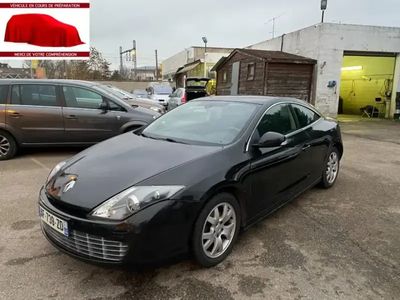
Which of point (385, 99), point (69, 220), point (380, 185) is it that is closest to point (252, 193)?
point (69, 220)

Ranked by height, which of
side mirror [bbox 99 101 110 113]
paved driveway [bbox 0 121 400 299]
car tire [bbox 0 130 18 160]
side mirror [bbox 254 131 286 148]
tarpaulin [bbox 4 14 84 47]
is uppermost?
tarpaulin [bbox 4 14 84 47]

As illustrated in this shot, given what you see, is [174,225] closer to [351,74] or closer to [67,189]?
[67,189]

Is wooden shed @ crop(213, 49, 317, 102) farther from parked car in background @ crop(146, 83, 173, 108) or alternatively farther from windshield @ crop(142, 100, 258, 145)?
windshield @ crop(142, 100, 258, 145)

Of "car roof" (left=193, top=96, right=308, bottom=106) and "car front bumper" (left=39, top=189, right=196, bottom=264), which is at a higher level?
"car roof" (left=193, top=96, right=308, bottom=106)

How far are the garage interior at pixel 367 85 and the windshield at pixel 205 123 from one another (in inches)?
574

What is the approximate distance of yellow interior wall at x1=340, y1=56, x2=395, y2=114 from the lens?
57.3 ft

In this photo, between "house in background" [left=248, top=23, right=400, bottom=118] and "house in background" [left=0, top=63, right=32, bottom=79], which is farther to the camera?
"house in background" [left=0, top=63, right=32, bottom=79]

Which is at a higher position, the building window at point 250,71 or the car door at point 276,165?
the building window at point 250,71

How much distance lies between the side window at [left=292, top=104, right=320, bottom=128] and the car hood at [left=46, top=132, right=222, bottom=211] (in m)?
1.66

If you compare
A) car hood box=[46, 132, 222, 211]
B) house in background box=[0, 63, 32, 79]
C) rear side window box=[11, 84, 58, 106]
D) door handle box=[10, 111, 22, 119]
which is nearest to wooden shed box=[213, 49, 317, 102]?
rear side window box=[11, 84, 58, 106]

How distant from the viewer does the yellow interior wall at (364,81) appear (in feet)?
57.3

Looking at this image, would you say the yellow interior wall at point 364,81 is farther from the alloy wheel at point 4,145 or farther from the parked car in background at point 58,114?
the alloy wheel at point 4,145

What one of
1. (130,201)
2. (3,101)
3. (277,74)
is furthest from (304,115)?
(277,74)

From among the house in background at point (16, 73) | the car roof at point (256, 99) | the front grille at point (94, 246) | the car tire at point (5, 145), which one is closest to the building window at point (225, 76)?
the car tire at point (5, 145)
